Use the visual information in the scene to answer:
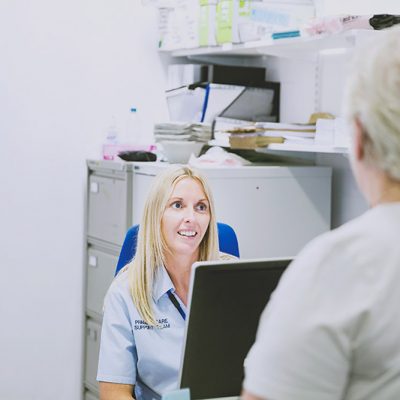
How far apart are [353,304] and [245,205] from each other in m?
2.20

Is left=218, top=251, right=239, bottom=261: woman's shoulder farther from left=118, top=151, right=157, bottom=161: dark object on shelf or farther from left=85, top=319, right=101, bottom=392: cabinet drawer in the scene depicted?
left=85, top=319, right=101, bottom=392: cabinet drawer

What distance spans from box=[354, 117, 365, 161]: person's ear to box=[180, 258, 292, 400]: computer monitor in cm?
49

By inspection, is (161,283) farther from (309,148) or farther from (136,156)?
(136,156)

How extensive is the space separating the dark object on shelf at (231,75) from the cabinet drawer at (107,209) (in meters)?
0.70

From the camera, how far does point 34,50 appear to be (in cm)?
348

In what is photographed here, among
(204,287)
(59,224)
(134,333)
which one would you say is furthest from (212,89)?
(204,287)

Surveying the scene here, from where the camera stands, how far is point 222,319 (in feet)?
4.49

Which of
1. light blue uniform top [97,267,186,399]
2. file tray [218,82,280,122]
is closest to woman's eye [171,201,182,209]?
light blue uniform top [97,267,186,399]

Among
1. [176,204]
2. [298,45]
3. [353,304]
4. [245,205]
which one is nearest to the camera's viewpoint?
[353,304]

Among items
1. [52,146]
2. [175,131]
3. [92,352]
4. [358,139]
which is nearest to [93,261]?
[92,352]

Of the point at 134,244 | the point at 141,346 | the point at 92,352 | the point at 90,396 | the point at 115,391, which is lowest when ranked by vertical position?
the point at 90,396

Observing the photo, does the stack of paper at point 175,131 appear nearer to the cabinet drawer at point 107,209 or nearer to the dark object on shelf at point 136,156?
the dark object on shelf at point 136,156

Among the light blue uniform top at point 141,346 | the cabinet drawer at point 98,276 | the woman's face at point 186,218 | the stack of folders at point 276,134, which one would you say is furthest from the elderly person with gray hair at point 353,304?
the cabinet drawer at point 98,276

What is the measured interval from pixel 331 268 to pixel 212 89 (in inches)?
102
